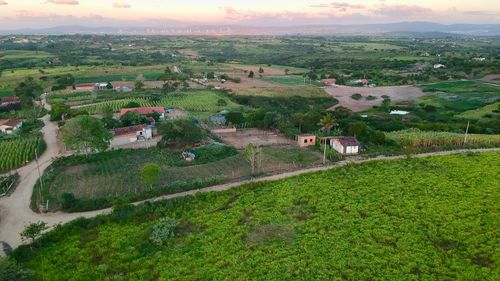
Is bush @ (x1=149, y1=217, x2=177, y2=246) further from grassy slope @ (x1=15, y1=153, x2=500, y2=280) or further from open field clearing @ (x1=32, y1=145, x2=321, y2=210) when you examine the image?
open field clearing @ (x1=32, y1=145, x2=321, y2=210)

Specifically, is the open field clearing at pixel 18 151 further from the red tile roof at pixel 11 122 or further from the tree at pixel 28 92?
the tree at pixel 28 92

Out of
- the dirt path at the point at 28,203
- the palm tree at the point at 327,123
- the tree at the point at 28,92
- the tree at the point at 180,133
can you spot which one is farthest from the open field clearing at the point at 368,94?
the tree at the point at 28,92

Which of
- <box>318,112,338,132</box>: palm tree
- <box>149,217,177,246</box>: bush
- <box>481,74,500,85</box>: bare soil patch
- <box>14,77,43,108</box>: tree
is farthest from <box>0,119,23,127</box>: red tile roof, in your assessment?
<box>481,74,500,85</box>: bare soil patch

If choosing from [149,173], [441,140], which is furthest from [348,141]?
[149,173]

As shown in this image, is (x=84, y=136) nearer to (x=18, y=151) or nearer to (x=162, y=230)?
(x=18, y=151)

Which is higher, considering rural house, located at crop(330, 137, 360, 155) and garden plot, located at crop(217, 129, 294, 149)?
rural house, located at crop(330, 137, 360, 155)

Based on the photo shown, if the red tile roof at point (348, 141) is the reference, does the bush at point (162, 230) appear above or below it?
below
